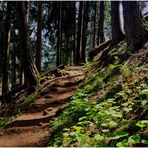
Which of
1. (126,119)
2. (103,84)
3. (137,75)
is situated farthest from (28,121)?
(126,119)

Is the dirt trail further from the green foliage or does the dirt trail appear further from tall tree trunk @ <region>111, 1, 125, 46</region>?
tall tree trunk @ <region>111, 1, 125, 46</region>

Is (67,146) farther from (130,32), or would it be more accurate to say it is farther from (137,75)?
(130,32)

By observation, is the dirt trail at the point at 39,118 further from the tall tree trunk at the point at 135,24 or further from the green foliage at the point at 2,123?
the tall tree trunk at the point at 135,24

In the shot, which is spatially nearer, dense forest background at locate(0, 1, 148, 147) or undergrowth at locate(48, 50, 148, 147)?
undergrowth at locate(48, 50, 148, 147)

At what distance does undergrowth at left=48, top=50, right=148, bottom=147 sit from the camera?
5.00 metres

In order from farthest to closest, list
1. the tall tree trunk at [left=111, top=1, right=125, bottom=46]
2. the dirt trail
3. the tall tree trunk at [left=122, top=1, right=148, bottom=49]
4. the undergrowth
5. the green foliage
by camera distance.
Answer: the tall tree trunk at [left=111, top=1, right=125, bottom=46]
the tall tree trunk at [left=122, top=1, right=148, bottom=49]
the green foliage
the dirt trail
the undergrowth

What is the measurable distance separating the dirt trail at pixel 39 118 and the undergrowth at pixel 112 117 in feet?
1.56

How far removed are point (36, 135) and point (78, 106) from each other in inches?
58.3

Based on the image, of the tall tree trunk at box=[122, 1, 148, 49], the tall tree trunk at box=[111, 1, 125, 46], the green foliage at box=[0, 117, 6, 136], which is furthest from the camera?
the tall tree trunk at box=[111, 1, 125, 46]

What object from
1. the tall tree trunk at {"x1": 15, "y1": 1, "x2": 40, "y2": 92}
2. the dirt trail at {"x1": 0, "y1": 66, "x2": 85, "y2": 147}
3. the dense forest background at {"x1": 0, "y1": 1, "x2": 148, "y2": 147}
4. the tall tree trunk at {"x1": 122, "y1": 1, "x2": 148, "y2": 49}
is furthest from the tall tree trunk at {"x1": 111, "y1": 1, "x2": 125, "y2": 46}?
the tall tree trunk at {"x1": 122, "y1": 1, "x2": 148, "y2": 49}

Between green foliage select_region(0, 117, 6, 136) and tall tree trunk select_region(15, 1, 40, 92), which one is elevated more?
tall tree trunk select_region(15, 1, 40, 92)

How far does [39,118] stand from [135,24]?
3794 mm

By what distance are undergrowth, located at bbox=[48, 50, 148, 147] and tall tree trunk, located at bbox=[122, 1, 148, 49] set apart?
1.06 meters

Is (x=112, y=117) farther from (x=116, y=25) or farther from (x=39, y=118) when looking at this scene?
(x=116, y=25)
